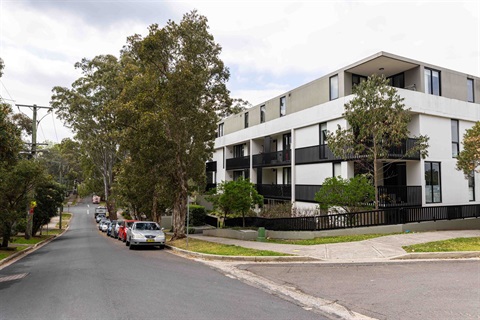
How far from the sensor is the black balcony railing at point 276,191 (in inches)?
1040

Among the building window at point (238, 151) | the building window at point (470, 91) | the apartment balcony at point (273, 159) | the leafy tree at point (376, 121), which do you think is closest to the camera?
the leafy tree at point (376, 121)

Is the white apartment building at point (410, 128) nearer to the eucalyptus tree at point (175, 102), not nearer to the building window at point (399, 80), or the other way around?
the building window at point (399, 80)

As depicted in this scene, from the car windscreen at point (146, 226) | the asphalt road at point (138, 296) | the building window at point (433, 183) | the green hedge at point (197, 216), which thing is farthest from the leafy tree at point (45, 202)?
the building window at point (433, 183)

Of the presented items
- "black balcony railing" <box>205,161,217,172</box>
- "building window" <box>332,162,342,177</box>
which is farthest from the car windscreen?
"black balcony railing" <box>205,161,217,172</box>

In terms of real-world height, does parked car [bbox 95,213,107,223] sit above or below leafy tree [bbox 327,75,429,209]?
below

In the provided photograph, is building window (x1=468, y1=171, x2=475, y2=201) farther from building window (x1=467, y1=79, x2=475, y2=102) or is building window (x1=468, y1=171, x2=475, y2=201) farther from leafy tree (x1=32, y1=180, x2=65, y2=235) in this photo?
leafy tree (x1=32, y1=180, x2=65, y2=235)

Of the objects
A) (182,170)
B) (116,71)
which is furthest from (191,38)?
(116,71)

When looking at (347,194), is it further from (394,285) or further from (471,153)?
(394,285)

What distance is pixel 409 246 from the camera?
13.3 meters

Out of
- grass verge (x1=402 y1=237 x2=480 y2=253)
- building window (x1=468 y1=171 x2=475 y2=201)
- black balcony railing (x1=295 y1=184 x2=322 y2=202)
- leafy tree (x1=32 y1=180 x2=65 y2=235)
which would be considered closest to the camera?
grass verge (x1=402 y1=237 x2=480 y2=253)

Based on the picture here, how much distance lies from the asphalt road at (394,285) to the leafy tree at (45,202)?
90.8ft

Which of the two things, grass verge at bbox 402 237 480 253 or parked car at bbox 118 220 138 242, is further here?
parked car at bbox 118 220 138 242

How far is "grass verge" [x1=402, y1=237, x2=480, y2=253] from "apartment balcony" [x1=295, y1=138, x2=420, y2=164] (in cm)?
572

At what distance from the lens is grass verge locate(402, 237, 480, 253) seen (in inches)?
496
